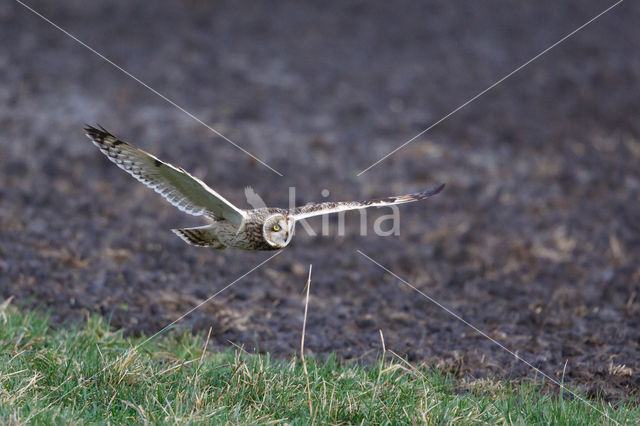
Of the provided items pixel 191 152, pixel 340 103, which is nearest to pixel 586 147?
pixel 340 103

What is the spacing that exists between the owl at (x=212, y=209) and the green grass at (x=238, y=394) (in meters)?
0.85

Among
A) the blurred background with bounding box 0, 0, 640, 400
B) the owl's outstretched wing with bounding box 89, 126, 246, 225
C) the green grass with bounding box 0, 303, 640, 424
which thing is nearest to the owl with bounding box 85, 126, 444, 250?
the owl's outstretched wing with bounding box 89, 126, 246, 225

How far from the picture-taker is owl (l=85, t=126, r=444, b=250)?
192 inches

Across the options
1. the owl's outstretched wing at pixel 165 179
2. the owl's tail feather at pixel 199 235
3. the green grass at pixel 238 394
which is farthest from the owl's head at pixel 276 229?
the green grass at pixel 238 394

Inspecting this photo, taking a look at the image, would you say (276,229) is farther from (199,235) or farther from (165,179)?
(165,179)

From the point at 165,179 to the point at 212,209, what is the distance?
1.23ft

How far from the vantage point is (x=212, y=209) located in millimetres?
5102

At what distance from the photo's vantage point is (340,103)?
546 inches

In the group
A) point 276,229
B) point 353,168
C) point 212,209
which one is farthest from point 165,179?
point 353,168

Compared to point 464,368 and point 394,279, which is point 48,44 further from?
point 464,368

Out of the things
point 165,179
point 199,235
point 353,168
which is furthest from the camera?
point 353,168

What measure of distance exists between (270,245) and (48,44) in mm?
11265

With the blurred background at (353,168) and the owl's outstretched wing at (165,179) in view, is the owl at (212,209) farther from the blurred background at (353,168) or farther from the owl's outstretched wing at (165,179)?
the blurred background at (353,168)

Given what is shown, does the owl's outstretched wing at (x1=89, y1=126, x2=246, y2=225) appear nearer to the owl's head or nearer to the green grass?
the owl's head
